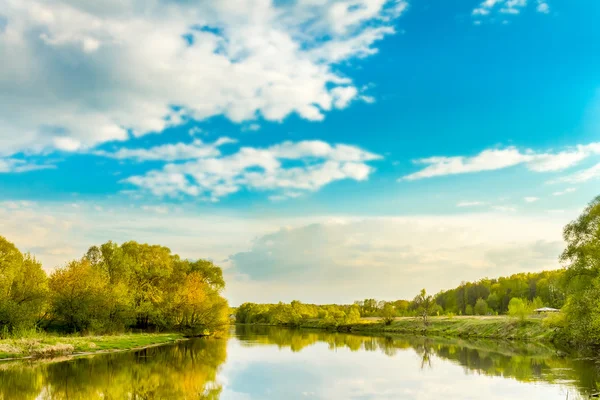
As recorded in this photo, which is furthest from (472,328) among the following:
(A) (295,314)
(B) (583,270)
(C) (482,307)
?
(A) (295,314)

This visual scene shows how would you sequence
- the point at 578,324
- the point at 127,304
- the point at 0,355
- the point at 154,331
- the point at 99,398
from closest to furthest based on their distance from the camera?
the point at 99,398 → the point at 0,355 → the point at 578,324 → the point at 127,304 → the point at 154,331

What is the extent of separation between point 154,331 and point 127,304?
45.7 ft

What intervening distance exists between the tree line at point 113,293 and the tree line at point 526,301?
47.6 meters

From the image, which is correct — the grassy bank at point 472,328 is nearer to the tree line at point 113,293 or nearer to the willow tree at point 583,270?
the willow tree at point 583,270

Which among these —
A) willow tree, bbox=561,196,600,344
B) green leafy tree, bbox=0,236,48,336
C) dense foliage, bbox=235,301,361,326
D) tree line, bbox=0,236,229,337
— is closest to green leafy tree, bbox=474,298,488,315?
dense foliage, bbox=235,301,361,326

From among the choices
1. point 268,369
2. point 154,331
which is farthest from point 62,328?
point 268,369

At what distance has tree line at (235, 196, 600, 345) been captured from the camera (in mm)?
37469

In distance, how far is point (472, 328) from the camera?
79.9 meters

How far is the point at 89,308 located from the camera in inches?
1945

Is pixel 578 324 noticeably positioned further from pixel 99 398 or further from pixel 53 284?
pixel 53 284

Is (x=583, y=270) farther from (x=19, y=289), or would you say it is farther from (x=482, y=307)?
(x=482, y=307)

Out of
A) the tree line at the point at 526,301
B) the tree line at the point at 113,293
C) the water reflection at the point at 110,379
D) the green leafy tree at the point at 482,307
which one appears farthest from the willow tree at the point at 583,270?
the green leafy tree at the point at 482,307

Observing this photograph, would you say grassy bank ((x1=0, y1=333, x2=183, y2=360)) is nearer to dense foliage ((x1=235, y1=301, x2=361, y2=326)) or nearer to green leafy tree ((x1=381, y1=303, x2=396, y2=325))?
green leafy tree ((x1=381, y1=303, x2=396, y2=325))

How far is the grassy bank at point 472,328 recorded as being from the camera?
66.8 m
